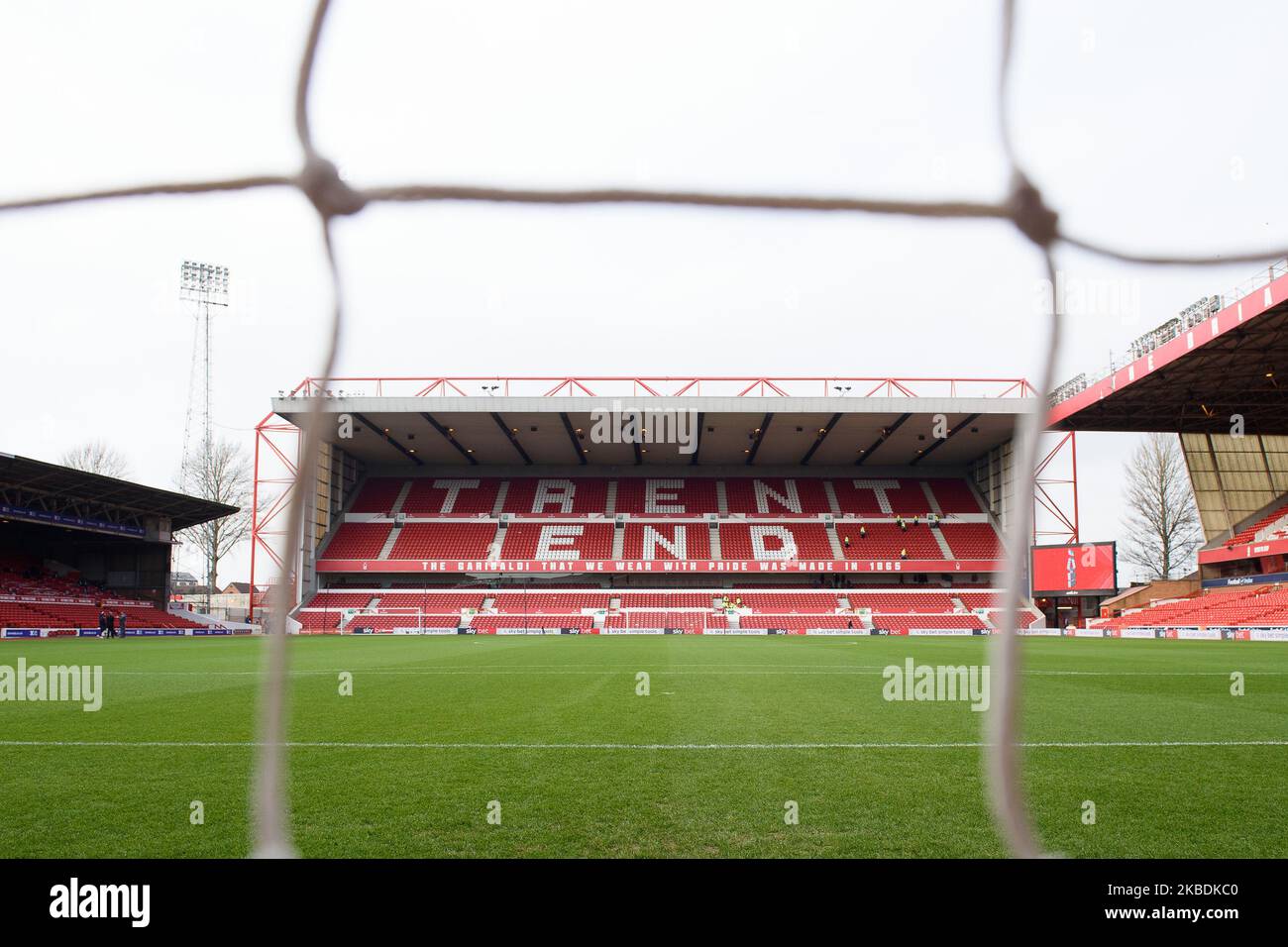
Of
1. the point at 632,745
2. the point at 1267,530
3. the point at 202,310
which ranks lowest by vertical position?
the point at 632,745

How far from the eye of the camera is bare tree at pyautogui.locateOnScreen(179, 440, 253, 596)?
30.5 metres

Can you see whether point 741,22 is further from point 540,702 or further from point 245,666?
point 245,666

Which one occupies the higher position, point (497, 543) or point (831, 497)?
point (831, 497)

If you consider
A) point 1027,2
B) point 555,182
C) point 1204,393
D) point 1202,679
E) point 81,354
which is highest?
point 1204,393

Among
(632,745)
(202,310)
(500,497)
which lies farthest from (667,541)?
(202,310)

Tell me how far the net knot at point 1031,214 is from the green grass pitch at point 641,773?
210 cm

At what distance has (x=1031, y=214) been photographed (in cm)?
143

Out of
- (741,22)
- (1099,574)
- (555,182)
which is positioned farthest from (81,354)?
(1099,574)

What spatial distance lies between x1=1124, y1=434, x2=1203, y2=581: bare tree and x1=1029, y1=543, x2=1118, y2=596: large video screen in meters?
11.1

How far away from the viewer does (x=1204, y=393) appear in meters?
20.5

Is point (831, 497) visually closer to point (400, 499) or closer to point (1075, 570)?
point (1075, 570)

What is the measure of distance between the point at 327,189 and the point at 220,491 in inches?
1413

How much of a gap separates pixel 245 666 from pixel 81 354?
1174cm

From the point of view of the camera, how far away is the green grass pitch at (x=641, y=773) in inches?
113
